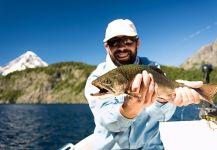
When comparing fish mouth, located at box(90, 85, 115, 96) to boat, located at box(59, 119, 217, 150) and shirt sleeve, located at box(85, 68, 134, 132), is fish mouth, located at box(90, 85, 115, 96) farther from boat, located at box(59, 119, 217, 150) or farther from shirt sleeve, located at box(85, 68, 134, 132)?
boat, located at box(59, 119, 217, 150)

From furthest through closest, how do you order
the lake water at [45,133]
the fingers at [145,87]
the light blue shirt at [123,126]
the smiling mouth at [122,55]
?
the lake water at [45,133]
the smiling mouth at [122,55]
the light blue shirt at [123,126]
the fingers at [145,87]

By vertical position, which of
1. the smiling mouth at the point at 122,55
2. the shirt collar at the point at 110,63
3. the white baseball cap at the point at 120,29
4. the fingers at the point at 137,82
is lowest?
the fingers at the point at 137,82

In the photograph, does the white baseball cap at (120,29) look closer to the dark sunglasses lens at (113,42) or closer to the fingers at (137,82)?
the dark sunglasses lens at (113,42)

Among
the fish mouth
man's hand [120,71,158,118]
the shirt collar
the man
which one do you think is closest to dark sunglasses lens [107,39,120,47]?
the man

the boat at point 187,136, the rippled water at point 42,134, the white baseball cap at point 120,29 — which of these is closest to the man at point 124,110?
the white baseball cap at point 120,29

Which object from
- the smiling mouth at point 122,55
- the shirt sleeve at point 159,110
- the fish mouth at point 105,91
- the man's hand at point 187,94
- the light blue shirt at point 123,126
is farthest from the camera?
the smiling mouth at point 122,55

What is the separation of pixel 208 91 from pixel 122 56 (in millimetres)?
1879

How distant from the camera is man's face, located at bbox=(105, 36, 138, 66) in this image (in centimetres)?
676

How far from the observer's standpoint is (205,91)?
224 inches

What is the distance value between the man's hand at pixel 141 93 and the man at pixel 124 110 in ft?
0.26

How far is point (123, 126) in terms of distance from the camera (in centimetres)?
617

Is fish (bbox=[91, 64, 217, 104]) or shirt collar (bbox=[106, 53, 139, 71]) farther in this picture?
shirt collar (bbox=[106, 53, 139, 71])

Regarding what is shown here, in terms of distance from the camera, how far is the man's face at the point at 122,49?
6.76 meters

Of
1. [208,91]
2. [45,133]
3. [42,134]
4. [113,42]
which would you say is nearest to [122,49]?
[113,42]
